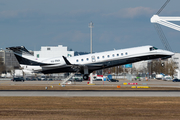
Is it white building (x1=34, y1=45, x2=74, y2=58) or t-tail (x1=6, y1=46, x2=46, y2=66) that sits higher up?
white building (x1=34, y1=45, x2=74, y2=58)

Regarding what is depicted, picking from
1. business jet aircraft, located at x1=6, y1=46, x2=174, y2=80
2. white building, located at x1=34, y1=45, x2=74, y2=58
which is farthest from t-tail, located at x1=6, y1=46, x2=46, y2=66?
white building, located at x1=34, y1=45, x2=74, y2=58

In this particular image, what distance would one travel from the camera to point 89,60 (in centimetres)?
5528

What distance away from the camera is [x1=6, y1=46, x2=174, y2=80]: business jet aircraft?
173 feet

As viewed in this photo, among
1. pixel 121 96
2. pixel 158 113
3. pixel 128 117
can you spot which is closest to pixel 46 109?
pixel 128 117

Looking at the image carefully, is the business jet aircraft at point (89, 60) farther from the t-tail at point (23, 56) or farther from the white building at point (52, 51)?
the white building at point (52, 51)

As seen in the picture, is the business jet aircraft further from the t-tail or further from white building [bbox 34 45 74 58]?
white building [bbox 34 45 74 58]

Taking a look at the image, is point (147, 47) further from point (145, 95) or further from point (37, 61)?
point (37, 61)

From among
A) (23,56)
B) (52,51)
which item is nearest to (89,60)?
(23,56)

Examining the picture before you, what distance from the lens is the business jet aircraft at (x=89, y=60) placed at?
52.9 meters

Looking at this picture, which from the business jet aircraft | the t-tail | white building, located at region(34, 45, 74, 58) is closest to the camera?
the business jet aircraft

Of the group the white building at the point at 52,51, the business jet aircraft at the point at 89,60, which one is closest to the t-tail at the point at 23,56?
the business jet aircraft at the point at 89,60

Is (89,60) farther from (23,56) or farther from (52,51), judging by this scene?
(52,51)

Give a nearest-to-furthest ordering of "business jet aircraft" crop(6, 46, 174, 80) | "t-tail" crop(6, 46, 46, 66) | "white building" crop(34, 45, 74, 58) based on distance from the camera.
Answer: "business jet aircraft" crop(6, 46, 174, 80), "t-tail" crop(6, 46, 46, 66), "white building" crop(34, 45, 74, 58)

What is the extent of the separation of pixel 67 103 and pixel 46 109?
13.7ft
